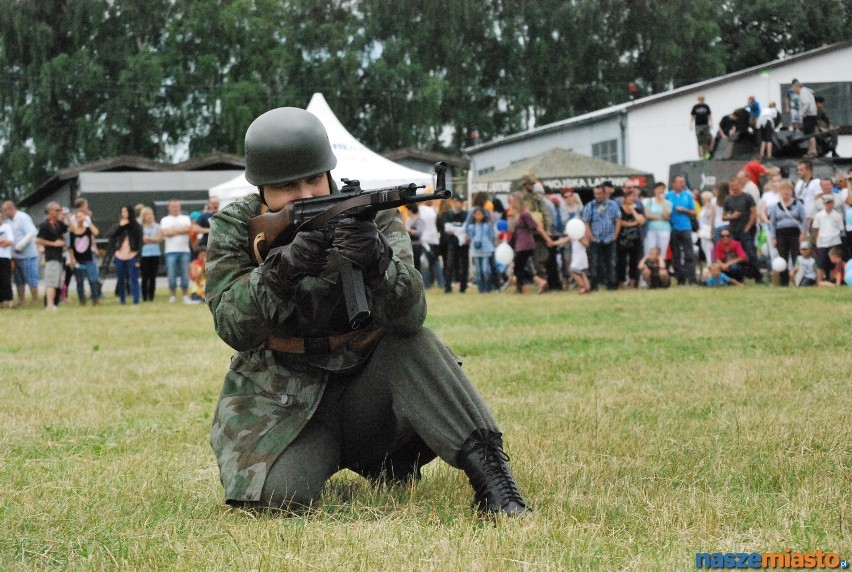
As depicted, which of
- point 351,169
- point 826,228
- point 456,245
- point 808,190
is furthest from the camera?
point 351,169

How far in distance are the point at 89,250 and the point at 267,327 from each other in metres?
19.3

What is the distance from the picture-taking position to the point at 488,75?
61.2 m

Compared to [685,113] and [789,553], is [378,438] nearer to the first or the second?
[789,553]

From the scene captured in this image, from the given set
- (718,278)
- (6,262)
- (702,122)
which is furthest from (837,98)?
(6,262)

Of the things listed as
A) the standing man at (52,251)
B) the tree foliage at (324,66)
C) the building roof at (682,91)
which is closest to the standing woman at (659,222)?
the standing man at (52,251)

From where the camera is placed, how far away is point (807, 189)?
66.8 ft

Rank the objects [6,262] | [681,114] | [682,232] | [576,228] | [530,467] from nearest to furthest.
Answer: [530,467]
[576,228]
[682,232]
[6,262]
[681,114]

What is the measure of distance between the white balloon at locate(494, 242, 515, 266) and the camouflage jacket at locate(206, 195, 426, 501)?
17.4 metres

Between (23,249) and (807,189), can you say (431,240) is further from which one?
(23,249)

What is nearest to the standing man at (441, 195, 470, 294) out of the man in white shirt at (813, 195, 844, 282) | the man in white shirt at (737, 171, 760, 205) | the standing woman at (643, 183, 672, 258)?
the standing woman at (643, 183, 672, 258)

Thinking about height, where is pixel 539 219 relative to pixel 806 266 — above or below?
above

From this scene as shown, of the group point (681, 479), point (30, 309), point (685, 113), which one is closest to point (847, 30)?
point (685, 113)

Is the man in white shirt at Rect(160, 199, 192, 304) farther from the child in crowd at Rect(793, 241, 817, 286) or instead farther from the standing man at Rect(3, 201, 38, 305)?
the child in crowd at Rect(793, 241, 817, 286)

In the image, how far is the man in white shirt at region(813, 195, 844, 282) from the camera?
18.7m
